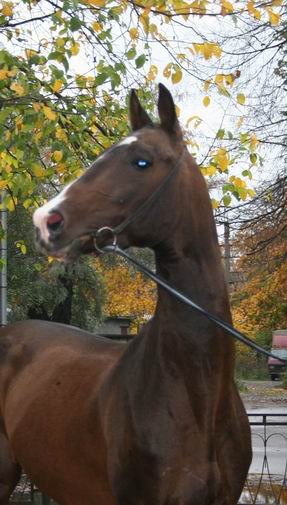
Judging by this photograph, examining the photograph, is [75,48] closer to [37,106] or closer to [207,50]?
[37,106]

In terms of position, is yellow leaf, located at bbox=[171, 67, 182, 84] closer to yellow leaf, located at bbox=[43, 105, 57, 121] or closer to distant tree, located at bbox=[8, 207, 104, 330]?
yellow leaf, located at bbox=[43, 105, 57, 121]

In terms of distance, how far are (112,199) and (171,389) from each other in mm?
868

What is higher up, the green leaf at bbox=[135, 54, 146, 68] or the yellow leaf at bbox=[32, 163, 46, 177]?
the green leaf at bbox=[135, 54, 146, 68]

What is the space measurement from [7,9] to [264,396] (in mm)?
25889

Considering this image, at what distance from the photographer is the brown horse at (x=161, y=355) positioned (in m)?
3.47

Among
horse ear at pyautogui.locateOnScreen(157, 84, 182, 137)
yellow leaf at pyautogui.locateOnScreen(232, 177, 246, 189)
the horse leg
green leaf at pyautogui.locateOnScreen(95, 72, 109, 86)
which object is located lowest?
the horse leg

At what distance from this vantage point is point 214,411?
3.67 meters

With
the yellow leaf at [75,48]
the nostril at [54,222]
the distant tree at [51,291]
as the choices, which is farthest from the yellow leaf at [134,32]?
the distant tree at [51,291]

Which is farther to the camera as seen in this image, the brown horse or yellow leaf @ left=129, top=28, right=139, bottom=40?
yellow leaf @ left=129, top=28, right=139, bottom=40

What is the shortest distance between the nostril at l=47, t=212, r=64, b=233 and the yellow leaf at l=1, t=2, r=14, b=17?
294cm

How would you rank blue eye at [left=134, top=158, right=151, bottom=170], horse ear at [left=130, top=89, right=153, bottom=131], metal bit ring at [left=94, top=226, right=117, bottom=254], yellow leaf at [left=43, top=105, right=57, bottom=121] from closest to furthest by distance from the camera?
metal bit ring at [left=94, top=226, right=117, bottom=254] → blue eye at [left=134, top=158, right=151, bottom=170] → horse ear at [left=130, top=89, right=153, bottom=131] → yellow leaf at [left=43, top=105, right=57, bottom=121]

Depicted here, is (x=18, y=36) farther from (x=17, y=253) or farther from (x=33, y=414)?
(x=17, y=253)

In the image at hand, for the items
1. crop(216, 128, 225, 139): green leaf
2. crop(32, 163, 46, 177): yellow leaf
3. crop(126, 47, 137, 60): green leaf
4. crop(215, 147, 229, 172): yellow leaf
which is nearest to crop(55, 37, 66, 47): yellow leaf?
crop(126, 47, 137, 60): green leaf

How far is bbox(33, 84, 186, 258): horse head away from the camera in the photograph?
10.9ft
